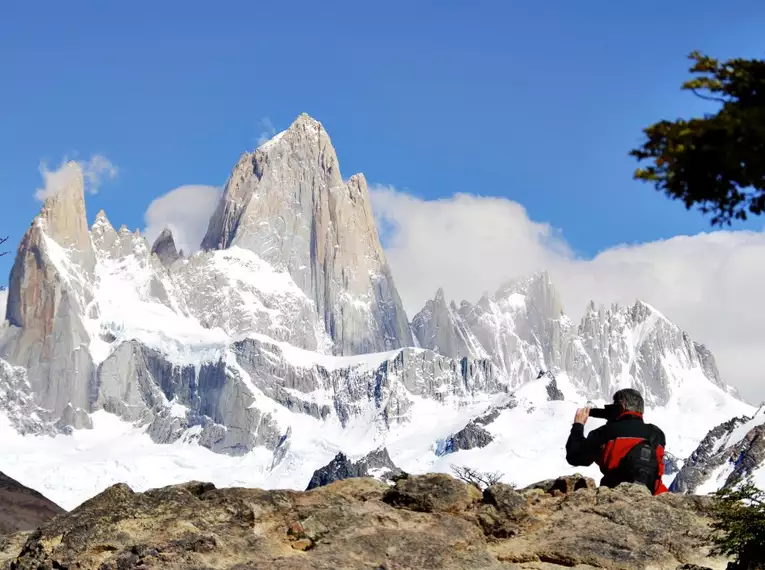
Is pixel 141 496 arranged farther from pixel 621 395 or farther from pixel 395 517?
pixel 621 395

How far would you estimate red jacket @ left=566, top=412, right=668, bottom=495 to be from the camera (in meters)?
24.1

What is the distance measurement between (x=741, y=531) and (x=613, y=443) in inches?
160

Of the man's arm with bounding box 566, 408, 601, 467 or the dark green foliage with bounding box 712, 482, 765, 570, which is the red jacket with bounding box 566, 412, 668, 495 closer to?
the man's arm with bounding box 566, 408, 601, 467

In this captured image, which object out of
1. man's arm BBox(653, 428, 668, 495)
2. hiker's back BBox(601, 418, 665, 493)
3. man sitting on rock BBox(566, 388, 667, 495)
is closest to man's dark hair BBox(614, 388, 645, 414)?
man sitting on rock BBox(566, 388, 667, 495)

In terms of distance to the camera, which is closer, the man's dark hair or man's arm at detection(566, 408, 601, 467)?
man's arm at detection(566, 408, 601, 467)

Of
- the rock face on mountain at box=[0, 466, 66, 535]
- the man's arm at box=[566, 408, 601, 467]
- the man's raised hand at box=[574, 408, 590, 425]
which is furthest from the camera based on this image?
the rock face on mountain at box=[0, 466, 66, 535]

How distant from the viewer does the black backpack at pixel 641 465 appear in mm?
24234

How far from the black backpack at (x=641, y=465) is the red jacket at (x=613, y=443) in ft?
0.16

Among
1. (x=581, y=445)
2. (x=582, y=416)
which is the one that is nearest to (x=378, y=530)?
(x=581, y=445)

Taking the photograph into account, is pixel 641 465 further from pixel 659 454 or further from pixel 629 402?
pixel 629 402

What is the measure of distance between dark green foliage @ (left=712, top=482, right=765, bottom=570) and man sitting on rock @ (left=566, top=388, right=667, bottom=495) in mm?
2406

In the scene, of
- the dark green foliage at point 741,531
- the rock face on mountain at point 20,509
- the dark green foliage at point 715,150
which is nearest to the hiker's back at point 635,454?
the dark green foliage at point 741,531

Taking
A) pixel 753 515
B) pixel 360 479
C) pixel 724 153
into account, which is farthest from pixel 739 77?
pixel 360 479

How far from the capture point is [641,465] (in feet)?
80.1
